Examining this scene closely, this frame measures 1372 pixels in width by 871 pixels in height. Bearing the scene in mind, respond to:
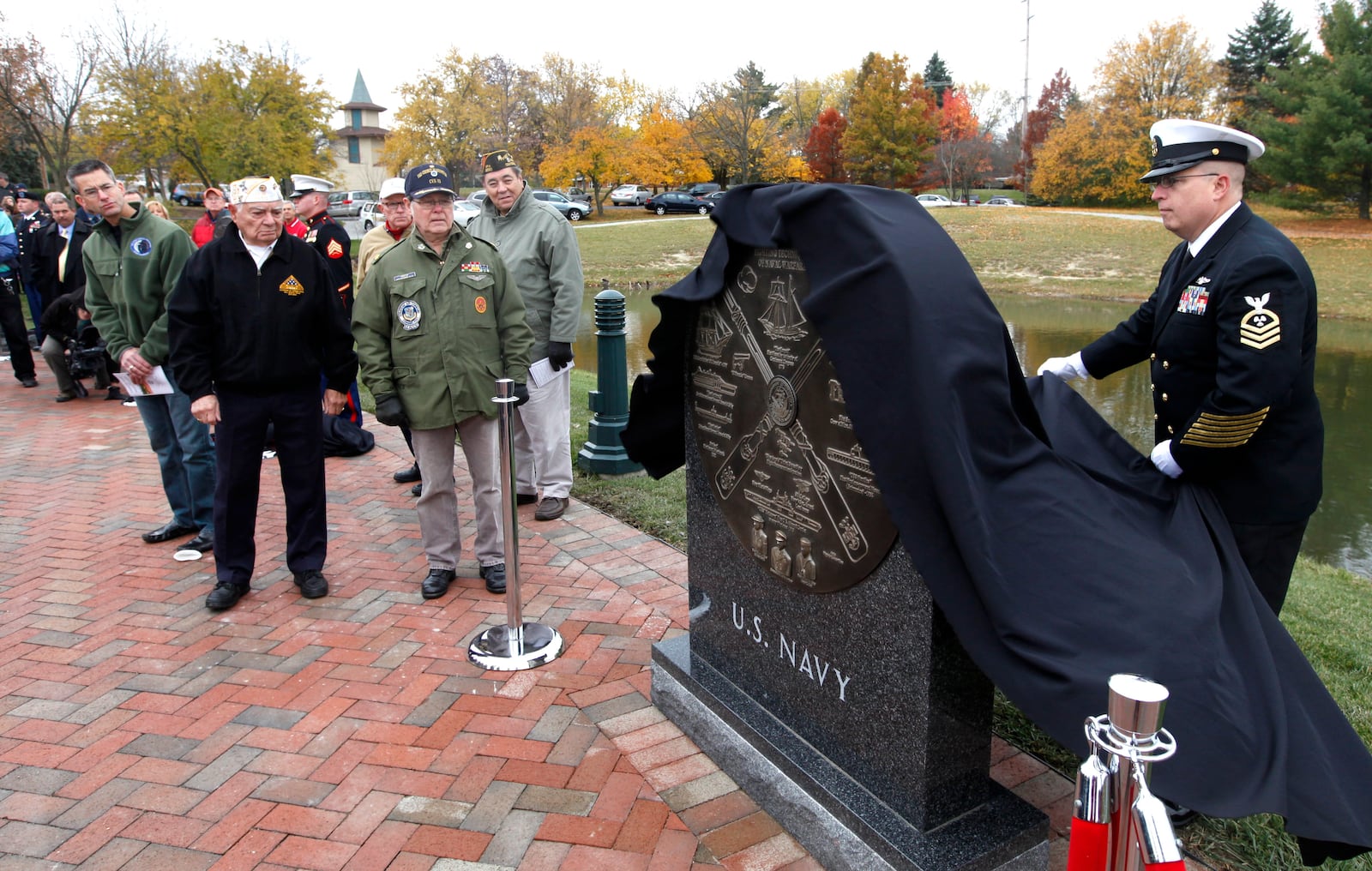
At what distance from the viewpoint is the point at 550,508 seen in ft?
18.0

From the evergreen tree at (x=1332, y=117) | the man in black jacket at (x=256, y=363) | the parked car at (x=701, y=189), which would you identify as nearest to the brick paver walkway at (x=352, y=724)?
the man in black jacket at (x=256, y=363)

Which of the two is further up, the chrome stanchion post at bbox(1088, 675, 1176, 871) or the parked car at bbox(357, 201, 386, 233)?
the parked car at bbox(357, 201, 386, 233)

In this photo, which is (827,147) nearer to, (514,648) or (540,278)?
(540,278)

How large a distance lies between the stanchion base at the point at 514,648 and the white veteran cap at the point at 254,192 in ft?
7.47

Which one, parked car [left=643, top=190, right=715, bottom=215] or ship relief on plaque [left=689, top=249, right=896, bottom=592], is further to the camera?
parked car [left=643, top=190, right=715, bottom=215]

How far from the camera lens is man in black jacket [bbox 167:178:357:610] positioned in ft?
13.9

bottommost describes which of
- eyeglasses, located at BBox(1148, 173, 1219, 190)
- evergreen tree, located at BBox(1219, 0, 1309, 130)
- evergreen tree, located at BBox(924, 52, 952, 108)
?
eyeglasses, located at BBox(1148, 173, 1219, 190)

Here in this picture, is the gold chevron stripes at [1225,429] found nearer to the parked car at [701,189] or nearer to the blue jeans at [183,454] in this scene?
the blue jeans at [183,454]

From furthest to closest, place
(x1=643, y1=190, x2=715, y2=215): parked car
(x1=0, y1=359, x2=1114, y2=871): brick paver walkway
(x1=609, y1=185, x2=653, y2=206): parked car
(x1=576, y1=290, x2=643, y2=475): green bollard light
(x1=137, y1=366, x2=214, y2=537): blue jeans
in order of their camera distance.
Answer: (x1=609, y1=185, x2=653, y2=206): parked car < (x1=643, y1=190, x2=715, y2=215): parked car < (x1=576, y1=290, x2=643, y2=475): green bollard light < (x1=137, y1=366, x2=214, y2=537): blue jeans < (x1=0, y1=359, x2=1114, y2=871): brick paver walkway

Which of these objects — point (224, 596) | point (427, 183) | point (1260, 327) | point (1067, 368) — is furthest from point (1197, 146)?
point (224, 596)

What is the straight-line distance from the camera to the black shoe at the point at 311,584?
4.48 metres

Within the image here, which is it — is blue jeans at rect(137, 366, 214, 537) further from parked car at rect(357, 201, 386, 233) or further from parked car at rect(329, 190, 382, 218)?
parked car at rect(329, 190, 382, 218)

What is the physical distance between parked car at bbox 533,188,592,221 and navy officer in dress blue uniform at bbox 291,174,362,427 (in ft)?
104

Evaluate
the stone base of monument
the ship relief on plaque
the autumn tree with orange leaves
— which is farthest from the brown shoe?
the autumn tree with orange leaves
